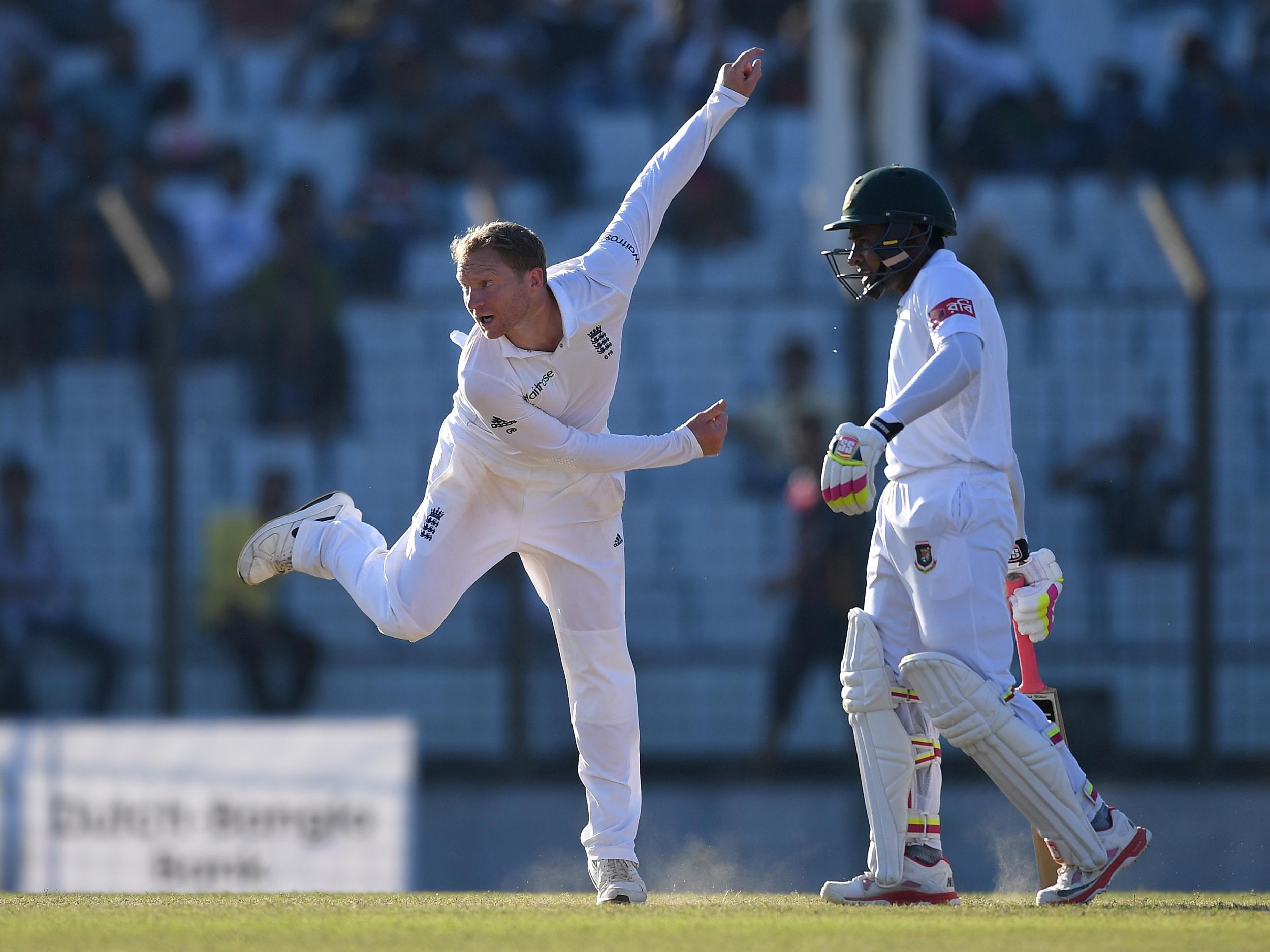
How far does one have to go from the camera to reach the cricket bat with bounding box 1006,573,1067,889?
4.94 metres

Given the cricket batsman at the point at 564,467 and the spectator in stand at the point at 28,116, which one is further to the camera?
the spectator in stand at the point at 28,116

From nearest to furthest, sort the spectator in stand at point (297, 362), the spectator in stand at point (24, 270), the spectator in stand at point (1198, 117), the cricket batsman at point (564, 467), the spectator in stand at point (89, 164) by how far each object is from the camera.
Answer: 1. the cricket batsman at point (564, 467)
2. the spectator in stand at point (297, 362)
3. the spectator in stand at point (24, 270)
4. the spectator in stand at point (1198, 117)
5. the spectator in stand at point (89, 164)

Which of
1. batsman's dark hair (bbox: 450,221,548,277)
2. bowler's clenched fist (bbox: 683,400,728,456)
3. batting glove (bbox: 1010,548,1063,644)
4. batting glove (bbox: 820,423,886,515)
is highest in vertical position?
batsman's dark hair (bbox: 450,221,548,277)

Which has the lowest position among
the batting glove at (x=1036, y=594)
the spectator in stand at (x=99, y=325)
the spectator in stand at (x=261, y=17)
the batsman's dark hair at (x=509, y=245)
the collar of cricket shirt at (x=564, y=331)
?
the batting glove at (x=1036, y=594)

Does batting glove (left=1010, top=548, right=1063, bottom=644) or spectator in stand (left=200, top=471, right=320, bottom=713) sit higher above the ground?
batting glove (left=1010, top=548, right=1063, bottom=644)

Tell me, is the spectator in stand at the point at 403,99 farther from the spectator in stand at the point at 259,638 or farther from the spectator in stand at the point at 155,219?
the spectator in stand at the point at 259,638

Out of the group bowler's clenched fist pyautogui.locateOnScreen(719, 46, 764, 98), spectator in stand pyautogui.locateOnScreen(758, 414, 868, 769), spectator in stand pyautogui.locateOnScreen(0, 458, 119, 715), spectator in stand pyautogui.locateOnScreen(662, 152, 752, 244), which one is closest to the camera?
bowler's clenched fist pyautogui.locateOnScreen(719, 46, 764, 98)

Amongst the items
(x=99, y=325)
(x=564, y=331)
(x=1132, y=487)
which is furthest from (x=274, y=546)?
(x=1132, y=487)

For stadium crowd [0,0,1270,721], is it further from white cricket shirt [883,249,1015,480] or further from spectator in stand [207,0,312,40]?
white cricket shirt [883,249,1015,480]

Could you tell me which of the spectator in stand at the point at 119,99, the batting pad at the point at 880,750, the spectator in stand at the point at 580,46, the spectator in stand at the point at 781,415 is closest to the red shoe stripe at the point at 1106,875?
the batting pad at the point at 880,750

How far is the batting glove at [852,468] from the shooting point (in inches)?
170

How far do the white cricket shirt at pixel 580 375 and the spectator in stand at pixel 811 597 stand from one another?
369cm

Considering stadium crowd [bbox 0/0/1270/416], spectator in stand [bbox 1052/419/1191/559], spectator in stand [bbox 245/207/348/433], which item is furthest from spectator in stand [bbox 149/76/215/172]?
spectator in stand [bbox 1052/419/1191/559]

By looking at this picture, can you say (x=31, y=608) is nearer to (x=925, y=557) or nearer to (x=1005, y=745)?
(x=925, y=557)
